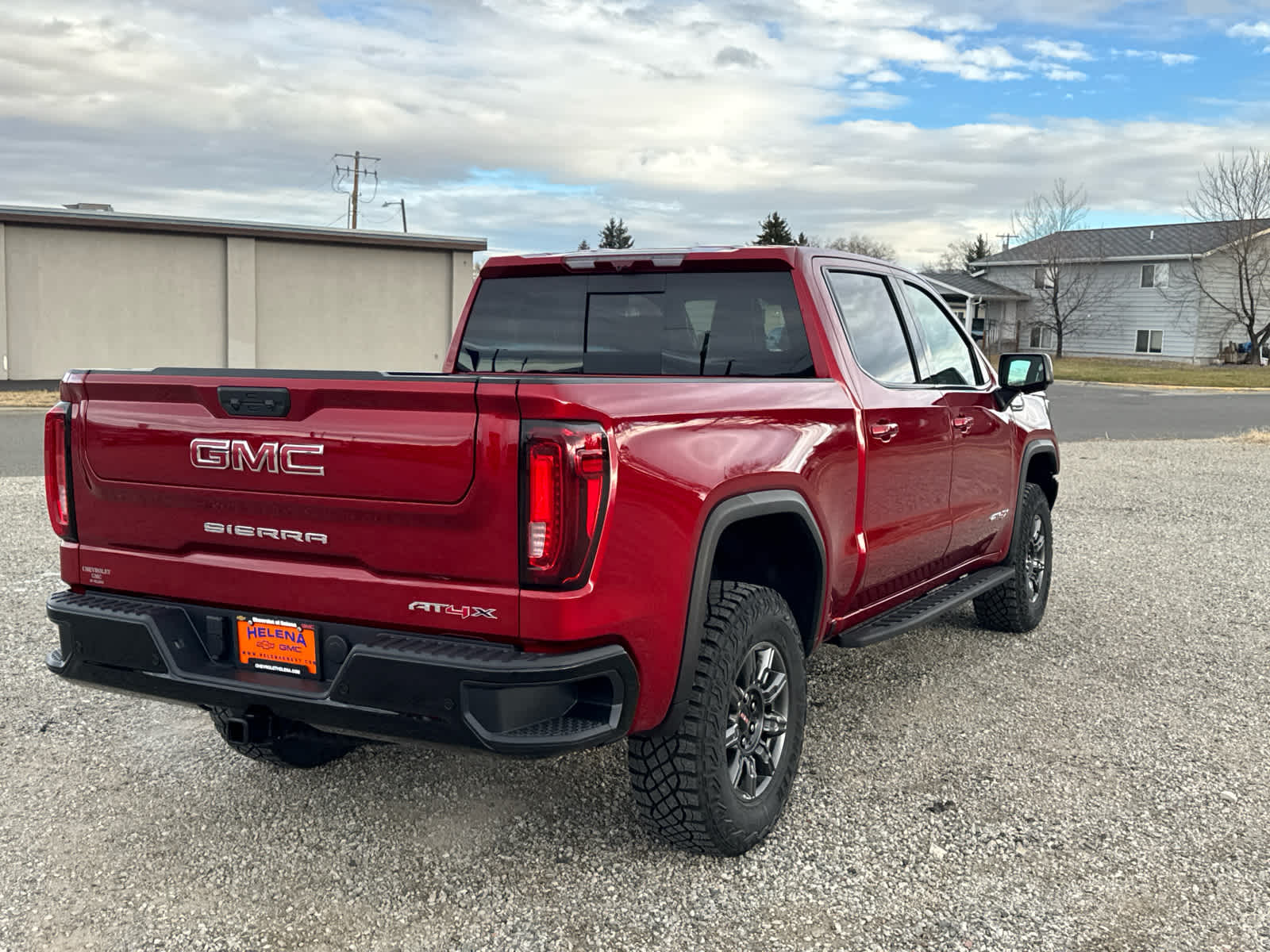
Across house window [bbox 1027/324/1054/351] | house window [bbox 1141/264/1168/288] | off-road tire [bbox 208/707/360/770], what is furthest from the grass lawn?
off-road tire [bbox 208/707/360/770]

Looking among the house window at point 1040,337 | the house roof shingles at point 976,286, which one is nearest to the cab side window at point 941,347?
the house roof shingles at point 976,286

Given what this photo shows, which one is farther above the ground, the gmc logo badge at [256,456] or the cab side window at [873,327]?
the cab side window at [873,327]

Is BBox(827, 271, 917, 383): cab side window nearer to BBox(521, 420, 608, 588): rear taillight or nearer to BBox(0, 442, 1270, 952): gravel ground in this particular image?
BBox(0, 442, 1270, 952): gravel ground

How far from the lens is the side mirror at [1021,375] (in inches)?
220

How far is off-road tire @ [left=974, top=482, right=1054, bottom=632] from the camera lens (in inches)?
237

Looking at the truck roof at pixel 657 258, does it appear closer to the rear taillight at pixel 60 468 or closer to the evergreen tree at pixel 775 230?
the rear taillight at pixel 60 468

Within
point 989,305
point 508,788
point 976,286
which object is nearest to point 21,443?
point 508,788

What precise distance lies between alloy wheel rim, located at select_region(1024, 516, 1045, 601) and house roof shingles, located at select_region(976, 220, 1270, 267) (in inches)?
1876

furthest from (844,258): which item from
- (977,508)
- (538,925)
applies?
(538,925)

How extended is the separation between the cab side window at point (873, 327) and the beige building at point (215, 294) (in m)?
23.1

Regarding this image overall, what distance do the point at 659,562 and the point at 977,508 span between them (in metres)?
2.75

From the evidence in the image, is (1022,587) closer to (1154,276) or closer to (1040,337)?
(1154,276)

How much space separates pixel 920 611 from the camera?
469cm

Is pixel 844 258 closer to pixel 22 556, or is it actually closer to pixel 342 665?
pixel 342 665
